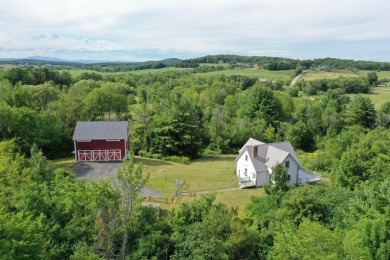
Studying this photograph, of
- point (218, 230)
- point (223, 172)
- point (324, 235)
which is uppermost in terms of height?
point (324, 235)

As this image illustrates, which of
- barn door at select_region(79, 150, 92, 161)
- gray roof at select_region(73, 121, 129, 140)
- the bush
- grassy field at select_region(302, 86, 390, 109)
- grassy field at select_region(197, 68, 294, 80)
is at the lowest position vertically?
the bush

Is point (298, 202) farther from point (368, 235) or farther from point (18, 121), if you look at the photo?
point (18, 121)

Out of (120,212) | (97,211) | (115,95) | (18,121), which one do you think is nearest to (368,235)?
(120,212)

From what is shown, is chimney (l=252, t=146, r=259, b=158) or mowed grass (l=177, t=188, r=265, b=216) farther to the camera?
chimney (l=252, t=146, r=259, b=158)

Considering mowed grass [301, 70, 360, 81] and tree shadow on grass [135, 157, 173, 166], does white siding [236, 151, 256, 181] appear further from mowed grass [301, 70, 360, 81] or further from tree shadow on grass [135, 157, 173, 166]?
mowed grass [301, 70, 360, 81]

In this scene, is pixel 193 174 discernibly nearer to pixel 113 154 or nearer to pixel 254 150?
pixel 254 150

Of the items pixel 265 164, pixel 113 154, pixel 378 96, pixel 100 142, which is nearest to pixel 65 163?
pixel 100 142

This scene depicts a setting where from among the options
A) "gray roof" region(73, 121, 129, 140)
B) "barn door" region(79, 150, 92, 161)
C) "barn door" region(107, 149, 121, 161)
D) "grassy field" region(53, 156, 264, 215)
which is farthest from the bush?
"barn door" region(79, 150, 92, 161)
